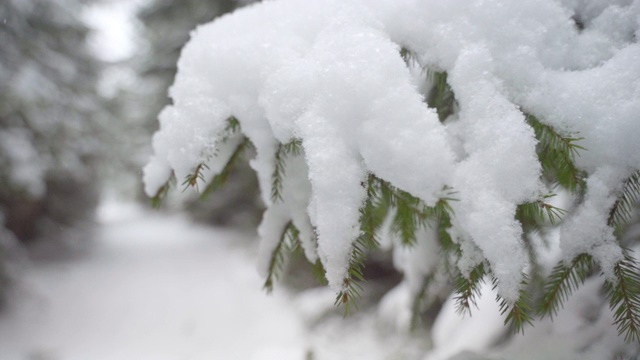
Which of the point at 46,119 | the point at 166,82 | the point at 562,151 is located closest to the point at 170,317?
the point at 46,119

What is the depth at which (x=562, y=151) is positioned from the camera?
1.01 metres

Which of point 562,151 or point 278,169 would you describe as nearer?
point 562,151

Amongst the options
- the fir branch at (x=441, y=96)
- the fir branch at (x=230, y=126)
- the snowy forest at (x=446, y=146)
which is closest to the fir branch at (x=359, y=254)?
the snowy forest at (x=446, y=146)

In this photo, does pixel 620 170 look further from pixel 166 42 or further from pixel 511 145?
pixel 166 42

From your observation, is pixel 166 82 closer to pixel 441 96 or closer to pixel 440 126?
pixel 441 96

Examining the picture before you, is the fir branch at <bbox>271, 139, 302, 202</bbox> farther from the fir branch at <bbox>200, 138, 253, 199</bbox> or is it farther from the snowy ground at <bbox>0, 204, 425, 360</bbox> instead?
the snowy ground at <bbox>0, 204, 425, 360</bbox>

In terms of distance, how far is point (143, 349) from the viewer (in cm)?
392

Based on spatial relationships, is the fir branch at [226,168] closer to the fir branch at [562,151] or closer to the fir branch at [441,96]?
the fir branch at [441,96]

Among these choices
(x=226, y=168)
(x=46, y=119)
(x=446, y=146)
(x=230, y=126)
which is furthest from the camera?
(x=46, y=119)

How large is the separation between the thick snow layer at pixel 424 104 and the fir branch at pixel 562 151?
2cm

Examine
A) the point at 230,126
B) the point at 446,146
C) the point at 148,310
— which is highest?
the point at 446,146

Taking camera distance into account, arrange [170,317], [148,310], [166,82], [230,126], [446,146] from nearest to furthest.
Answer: [446,146]
[230,126]
[170,317]
[148,310]
[166,82]

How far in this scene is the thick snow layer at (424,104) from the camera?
3.06 feet

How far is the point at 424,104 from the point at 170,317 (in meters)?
4.47
